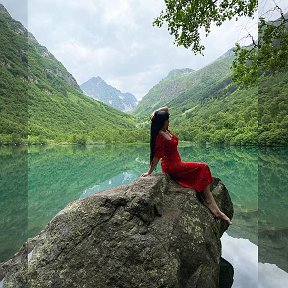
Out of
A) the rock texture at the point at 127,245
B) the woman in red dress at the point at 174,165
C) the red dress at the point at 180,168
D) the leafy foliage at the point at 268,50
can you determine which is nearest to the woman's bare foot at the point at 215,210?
the woman in red dress at the point at 174,165

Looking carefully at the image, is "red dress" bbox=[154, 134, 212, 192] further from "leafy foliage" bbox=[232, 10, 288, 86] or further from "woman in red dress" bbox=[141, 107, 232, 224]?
"leafy foliage" bbox=[232, 10, 288, 86]

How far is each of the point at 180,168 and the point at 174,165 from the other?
18 centimetres

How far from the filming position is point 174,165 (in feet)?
28.9

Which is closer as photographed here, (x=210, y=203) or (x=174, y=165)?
(x=210, y=203)

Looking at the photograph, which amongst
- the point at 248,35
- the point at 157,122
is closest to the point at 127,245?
the point at 157,122

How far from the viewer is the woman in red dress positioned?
8594 millimetres

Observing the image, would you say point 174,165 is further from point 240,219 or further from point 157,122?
point 240,219

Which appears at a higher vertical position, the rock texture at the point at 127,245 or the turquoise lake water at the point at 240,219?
the rock texture at the point at 127,245

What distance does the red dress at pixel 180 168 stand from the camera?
28.2 feet

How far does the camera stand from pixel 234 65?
13.1 m

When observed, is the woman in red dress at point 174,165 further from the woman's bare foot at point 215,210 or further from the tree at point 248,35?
the tree at point 248,35

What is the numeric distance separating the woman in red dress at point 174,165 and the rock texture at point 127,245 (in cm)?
83

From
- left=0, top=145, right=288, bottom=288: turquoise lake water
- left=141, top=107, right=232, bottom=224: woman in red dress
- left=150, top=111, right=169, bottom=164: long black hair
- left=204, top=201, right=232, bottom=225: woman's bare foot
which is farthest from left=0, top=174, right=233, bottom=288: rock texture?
left=0, top=145, right=288, bottom=288: turquoise lake water

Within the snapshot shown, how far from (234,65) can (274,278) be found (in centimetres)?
757
